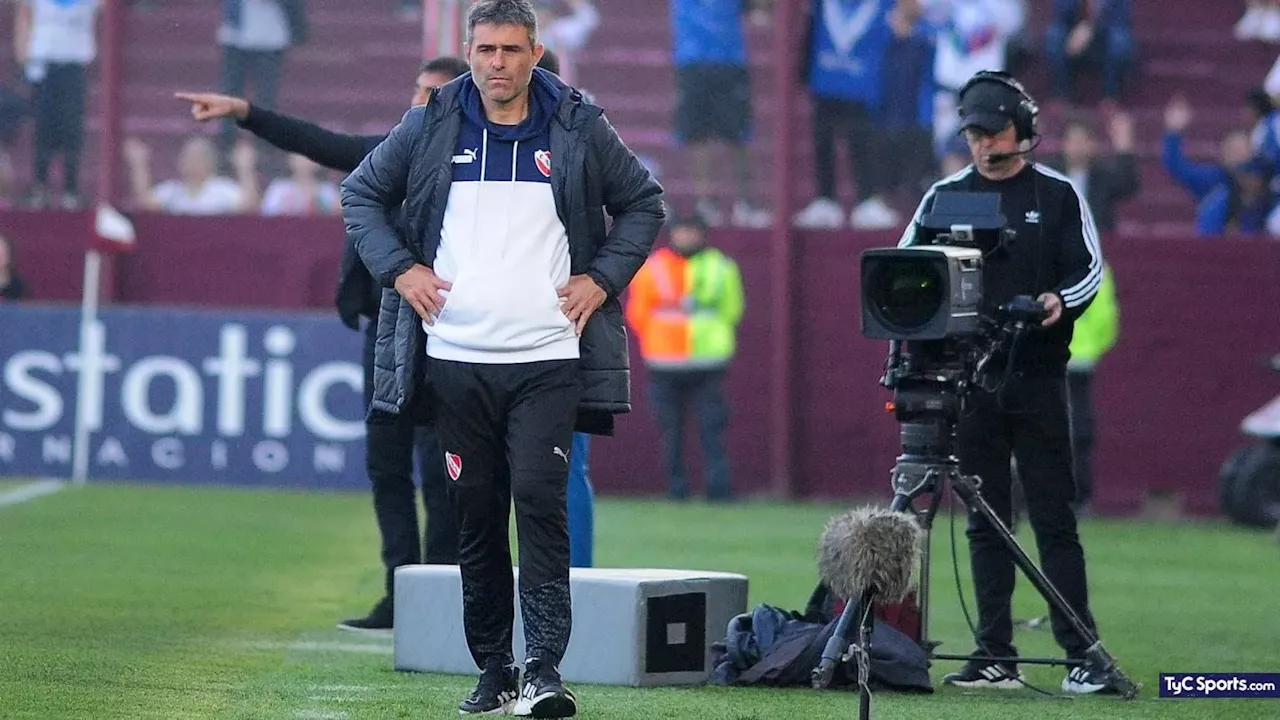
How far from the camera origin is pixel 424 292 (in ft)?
20.7

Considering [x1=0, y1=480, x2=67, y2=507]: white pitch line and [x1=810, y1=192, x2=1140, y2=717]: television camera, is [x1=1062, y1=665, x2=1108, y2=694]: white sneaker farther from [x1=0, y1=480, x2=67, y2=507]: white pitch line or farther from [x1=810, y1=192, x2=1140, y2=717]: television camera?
[x1=0, y1=480, x2=67, y2=507]: white pitch line

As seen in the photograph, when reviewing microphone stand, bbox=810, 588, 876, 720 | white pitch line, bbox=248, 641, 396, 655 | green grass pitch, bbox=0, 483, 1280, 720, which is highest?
microphone stand, bbox=810, 588, 876, 720

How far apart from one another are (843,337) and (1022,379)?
927 cm

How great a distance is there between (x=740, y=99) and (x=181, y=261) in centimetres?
436

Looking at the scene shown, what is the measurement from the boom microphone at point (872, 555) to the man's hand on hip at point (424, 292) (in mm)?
1287

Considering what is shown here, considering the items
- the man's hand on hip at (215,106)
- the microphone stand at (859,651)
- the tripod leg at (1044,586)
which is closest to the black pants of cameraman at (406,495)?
the man's hand on hip at (215,106)

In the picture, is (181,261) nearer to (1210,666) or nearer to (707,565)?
(707,565)

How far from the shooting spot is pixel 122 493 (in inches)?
609

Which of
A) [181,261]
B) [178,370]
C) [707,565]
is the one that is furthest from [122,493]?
[707,565]

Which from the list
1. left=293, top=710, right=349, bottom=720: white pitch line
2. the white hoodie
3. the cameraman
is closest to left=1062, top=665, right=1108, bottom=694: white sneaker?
the cameraman

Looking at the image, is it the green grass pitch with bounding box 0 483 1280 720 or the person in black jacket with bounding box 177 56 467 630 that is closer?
the green grass pitch with bounding box 0 483 1280 720

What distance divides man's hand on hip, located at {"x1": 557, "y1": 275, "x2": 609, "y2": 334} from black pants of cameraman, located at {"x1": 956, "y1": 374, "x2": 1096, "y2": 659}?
1850mm

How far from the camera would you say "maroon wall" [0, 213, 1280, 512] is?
16.6 m

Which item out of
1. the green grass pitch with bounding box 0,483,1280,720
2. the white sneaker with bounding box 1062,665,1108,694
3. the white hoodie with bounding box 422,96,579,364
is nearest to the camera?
the white hoodie with bounding box 422,96,579,364
